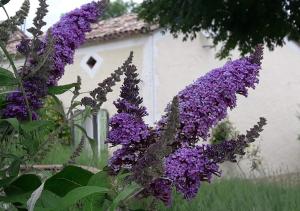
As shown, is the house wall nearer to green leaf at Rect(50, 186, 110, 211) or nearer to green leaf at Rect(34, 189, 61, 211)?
green leaf at Rect(34, 189, 61, 211)

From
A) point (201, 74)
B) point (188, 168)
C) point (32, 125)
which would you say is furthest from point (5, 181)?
point (201, 74)

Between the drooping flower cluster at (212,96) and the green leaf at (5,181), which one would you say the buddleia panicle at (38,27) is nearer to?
the green leaf at (5,181)

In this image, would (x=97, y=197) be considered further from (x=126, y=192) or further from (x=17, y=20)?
(x=17, y=20)

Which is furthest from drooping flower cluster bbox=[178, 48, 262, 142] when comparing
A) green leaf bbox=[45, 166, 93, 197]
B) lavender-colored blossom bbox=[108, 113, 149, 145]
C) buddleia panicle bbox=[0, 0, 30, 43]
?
buddleia panicle bbox=[0, 0, 30, 43]

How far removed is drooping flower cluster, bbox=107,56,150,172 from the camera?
1392 mm

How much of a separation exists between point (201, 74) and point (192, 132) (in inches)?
495

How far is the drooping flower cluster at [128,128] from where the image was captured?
1.39 metres

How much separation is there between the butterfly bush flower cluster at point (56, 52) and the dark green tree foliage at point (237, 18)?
6.90 meters

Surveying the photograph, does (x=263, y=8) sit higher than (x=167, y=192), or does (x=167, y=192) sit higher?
(x=263, y=8)

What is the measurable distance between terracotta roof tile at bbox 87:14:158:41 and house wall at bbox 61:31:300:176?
0.25 m

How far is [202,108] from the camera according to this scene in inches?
54.5

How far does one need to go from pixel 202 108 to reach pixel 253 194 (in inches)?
62.7

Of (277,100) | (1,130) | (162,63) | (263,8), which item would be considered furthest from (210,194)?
(277,100)

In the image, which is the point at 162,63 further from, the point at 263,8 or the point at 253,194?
the point at 253,194
